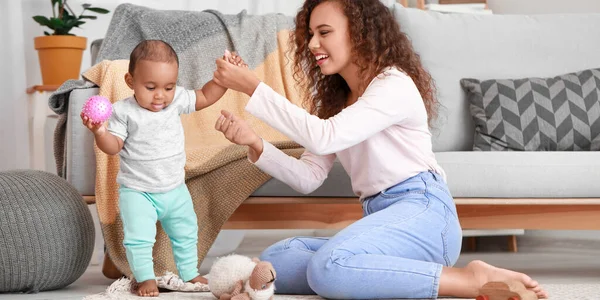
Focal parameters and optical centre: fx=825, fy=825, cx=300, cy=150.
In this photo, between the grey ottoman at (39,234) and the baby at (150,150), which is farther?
the grey ottoman at (39,234)

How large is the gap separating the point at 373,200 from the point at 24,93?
202cm

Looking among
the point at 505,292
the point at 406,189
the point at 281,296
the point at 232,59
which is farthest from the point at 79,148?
the point at 505,292

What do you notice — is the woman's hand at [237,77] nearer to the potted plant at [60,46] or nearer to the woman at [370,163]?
the woman at [370,163]

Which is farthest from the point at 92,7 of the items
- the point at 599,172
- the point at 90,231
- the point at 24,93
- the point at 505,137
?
the point at 599,172

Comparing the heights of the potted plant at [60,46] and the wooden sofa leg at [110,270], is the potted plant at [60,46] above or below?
above

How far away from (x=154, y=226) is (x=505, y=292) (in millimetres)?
879

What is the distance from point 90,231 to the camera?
212 centimetres

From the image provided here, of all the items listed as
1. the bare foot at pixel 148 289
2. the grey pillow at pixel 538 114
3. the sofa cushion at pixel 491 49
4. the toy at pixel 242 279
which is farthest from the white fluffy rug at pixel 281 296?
the sofa cushion at pixel 491 49

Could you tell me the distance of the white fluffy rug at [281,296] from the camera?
5.57 ft

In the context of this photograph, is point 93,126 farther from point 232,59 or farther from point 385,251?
point 385,251

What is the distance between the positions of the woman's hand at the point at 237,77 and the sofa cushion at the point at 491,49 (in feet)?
3.43

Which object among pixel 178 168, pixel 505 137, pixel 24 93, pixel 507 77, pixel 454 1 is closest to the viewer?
pixel 178 168

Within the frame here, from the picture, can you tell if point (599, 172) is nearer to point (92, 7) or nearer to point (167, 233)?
point (167, 233)

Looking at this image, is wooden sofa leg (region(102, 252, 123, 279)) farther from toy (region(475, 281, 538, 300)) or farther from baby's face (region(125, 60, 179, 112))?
toy (region(475, 281, 538, 300))
